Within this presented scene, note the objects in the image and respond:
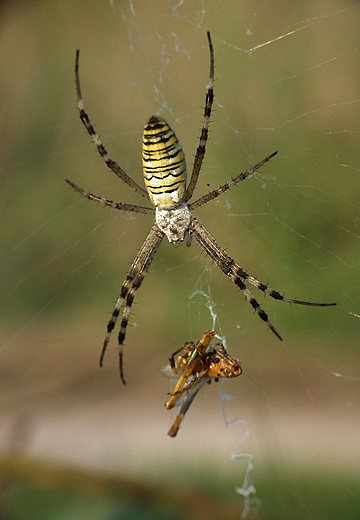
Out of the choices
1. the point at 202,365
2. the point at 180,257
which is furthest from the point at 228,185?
the point at 180,257

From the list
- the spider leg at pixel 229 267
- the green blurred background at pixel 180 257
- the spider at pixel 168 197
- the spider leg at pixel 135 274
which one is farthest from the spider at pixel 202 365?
the spider leg at pixel 135 274

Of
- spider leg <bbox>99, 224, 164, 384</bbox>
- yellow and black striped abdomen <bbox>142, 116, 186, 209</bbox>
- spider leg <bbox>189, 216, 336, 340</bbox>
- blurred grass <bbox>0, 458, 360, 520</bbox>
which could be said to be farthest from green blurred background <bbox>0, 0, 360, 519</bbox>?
yellow and black striped abdomen <bbox>142, 116, 186, 209</bbox>

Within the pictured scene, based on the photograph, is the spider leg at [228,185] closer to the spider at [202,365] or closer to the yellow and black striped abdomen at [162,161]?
the yellow and black striped abdomen at [162,161]

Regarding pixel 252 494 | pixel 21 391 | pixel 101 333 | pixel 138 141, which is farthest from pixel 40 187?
pixel 252 494

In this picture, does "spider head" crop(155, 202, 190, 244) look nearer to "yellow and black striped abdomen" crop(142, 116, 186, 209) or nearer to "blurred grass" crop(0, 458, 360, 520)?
"yellow and black striped abdomen" crop(142, 116, 186, 209)

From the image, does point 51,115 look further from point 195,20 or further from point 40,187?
point 195,20

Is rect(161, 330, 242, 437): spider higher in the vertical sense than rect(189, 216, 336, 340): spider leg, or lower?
lower
